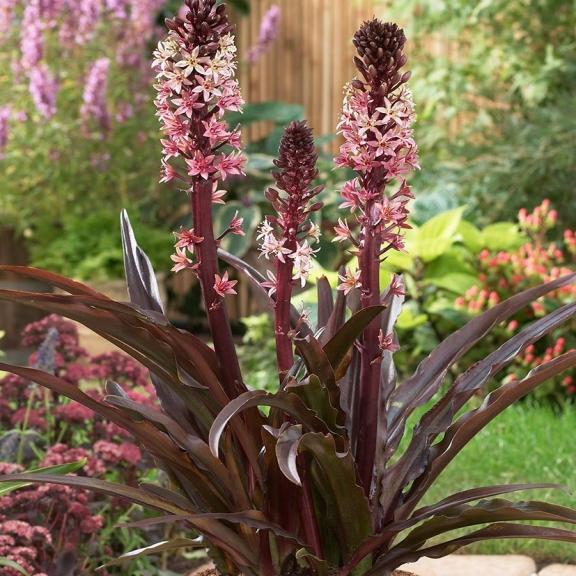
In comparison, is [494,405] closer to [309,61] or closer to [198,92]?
[198,92]

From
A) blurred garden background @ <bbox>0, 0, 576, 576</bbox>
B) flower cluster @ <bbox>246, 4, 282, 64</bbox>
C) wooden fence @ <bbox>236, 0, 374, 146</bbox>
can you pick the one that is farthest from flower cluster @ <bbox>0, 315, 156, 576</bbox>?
wooden fence @ <bbox>236, 0, 374, 146</bbox>

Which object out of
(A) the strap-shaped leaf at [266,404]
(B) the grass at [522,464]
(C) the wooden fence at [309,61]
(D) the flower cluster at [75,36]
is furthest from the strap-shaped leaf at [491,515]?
(C) the wooden fence at [309,61]

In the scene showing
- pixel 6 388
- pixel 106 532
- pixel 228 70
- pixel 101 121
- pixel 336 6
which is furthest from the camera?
pixel 336 6

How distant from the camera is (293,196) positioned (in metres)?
1.45

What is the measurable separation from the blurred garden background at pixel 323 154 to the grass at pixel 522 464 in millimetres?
28

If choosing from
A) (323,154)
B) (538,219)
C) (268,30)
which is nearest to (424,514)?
(538,219)

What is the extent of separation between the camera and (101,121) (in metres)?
5.81

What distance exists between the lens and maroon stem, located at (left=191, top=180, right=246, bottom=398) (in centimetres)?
150

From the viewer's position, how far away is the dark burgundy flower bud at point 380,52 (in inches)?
57.1

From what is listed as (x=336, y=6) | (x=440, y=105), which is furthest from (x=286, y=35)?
(x=440, y=105)

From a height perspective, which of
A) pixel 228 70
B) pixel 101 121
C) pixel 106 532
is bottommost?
pixel 106 532

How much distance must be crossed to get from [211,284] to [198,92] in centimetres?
28

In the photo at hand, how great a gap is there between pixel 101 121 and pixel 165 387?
4372mm

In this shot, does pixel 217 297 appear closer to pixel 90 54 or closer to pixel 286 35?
pixel 90 54
